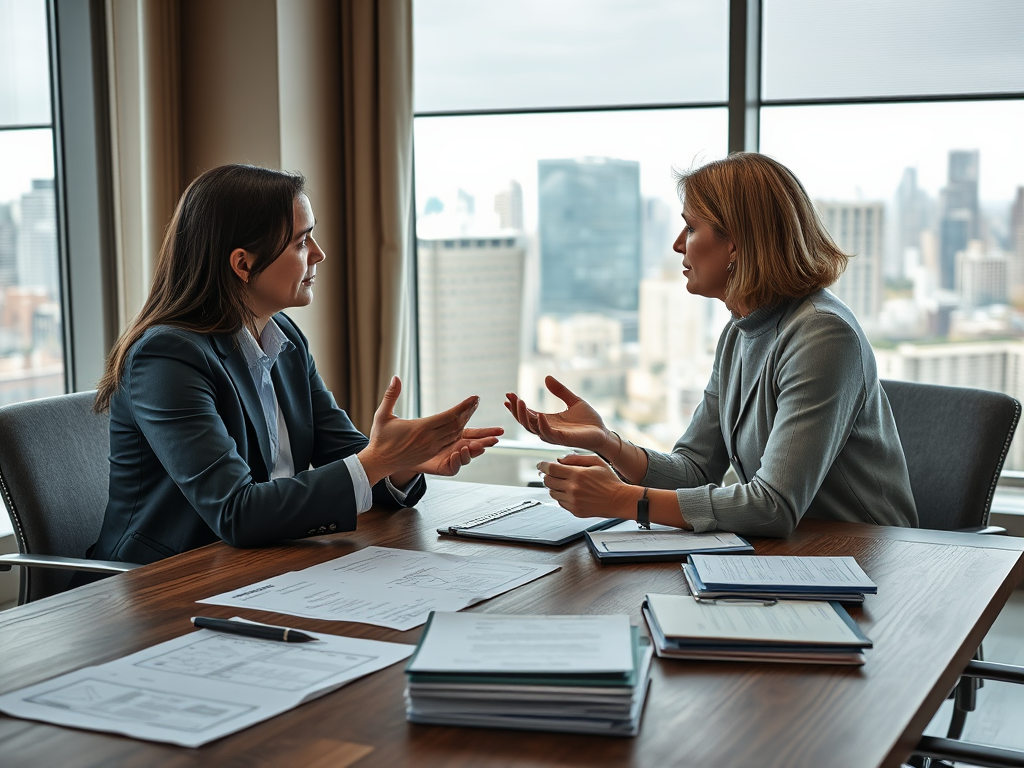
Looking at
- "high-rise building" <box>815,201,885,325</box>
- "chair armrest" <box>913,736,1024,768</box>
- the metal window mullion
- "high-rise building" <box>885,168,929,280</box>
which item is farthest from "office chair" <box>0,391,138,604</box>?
"high-rise building" <box>885,168,929,280</box>

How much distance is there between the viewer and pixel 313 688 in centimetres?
114

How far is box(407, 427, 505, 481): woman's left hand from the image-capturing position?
2105mm

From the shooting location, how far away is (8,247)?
353 centimetres

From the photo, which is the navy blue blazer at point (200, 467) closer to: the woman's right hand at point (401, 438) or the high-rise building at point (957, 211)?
the woman's right hand at point (401, 438)

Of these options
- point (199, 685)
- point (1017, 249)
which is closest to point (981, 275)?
point (1017, 249)

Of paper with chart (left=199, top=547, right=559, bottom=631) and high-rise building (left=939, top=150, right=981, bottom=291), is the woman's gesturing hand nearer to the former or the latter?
paper with chart (left=199, top=547, right=559, bottom=631)

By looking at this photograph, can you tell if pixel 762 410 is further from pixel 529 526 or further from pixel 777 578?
pixel 777 578

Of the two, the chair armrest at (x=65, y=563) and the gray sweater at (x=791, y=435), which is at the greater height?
the gray sweater at (x=791, y=435)

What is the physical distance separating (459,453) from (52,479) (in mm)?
810

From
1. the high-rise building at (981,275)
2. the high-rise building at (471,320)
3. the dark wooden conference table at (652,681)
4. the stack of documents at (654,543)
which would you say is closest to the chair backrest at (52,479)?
the dark wooden conference table at (652,681)

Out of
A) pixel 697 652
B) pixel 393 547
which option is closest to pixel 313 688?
pixel 697 652

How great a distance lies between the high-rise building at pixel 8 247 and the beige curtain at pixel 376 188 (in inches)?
44.7

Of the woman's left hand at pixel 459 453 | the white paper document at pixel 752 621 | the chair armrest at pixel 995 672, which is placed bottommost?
the chair armrest at pixel 995 672

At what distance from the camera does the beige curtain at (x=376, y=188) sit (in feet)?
12.4
